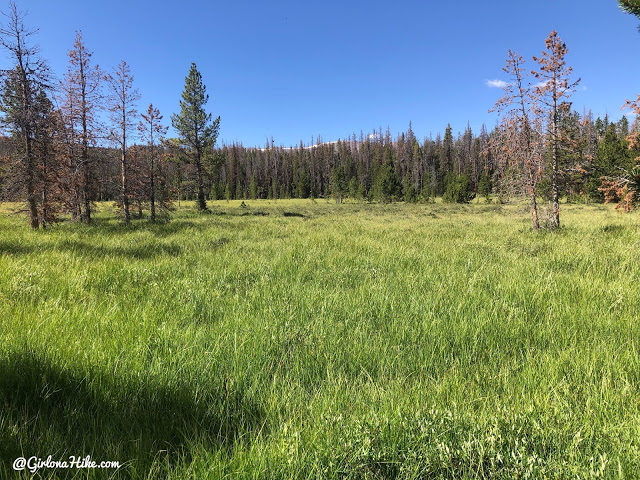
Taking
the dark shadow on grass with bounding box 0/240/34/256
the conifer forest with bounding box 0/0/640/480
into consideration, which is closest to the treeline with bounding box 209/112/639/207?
the dark shadow on grass with bounding box 0/240/34/256

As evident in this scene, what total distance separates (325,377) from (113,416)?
4.78 feet

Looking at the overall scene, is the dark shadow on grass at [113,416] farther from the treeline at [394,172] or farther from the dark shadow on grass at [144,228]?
the treeline at [394,172]

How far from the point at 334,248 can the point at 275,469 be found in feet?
23.7

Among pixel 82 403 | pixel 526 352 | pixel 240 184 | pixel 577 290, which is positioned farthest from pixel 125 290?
pixel 240 184

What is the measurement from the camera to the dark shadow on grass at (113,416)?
155 centimetres

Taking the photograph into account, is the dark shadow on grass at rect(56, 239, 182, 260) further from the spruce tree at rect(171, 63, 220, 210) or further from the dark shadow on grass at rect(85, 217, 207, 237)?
the spruce tree at rect(171, 63, 220, 210)

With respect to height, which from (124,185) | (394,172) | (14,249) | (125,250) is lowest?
(125,250)

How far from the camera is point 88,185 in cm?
1906

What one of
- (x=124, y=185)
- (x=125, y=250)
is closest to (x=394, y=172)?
(x=124, y=185)

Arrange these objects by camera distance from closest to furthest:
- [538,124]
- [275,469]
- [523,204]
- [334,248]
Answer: [275,469]
[334,248]
[538,124]
[523,204]

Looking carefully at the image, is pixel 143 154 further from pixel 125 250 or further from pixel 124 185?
pixel 125 250

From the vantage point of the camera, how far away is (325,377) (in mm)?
2422

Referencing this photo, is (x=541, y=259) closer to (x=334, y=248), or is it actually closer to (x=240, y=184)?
(x=334, y=248)

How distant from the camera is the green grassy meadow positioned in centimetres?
151
